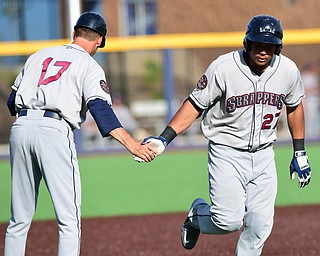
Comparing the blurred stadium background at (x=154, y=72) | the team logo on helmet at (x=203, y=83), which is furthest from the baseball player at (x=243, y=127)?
the blurred stadium background at (x=154, y=72)

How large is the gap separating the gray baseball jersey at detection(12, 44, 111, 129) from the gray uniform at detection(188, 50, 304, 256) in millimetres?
776

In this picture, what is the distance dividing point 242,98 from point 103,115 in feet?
3.12

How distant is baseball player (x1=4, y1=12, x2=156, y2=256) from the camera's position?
5184mm

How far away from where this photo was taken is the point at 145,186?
10094mm

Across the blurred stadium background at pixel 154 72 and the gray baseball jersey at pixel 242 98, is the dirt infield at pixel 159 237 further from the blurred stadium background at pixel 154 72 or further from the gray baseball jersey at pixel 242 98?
the blurred stadium background at pixel 154 72

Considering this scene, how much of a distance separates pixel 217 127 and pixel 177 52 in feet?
17.3

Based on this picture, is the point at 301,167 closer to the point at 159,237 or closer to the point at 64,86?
the point at 64,86

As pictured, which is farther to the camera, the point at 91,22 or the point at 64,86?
the point at 91,22

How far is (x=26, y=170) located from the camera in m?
5.30

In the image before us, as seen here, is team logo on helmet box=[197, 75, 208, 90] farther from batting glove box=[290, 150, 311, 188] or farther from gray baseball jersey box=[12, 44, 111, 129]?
batting glove box=[290, 150, 311, 188]

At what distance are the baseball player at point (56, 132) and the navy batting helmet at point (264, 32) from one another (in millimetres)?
966

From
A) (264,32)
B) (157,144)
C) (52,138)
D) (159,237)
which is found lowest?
(159,237)

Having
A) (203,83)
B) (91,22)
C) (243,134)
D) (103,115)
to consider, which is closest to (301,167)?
(243,134)

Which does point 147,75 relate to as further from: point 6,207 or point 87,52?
point 87,52
